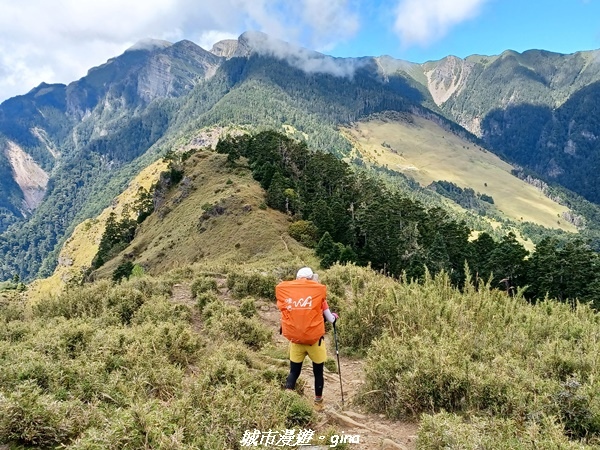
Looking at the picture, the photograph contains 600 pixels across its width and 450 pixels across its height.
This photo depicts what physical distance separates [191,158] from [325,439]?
3156 inches

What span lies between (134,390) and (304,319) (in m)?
3.18

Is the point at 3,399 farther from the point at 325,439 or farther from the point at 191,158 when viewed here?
the point at 191,158

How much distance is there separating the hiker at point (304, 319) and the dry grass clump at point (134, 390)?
0.77 metres

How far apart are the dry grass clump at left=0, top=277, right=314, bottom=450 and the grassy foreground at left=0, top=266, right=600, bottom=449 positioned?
2 centimetres

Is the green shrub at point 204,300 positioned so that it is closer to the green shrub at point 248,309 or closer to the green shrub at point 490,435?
the green shrub at point 248,309

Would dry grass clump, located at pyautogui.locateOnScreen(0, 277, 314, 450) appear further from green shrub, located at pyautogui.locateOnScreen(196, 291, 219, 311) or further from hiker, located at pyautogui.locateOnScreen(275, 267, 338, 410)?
green shrub, located at pyautogui.locateOnScreen(196, 291, 219, 311)

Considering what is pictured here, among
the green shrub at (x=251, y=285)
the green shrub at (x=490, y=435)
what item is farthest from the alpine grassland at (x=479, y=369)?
the green shrub at (x=251, y=285)

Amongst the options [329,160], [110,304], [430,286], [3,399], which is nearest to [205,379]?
[3,399]

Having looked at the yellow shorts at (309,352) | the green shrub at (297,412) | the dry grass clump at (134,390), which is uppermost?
the yellow shorts at (309,352)

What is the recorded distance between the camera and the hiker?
8078 millimetres

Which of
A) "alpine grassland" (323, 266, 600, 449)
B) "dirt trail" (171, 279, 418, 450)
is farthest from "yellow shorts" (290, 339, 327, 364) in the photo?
"alpine grassland" (323, 266, 600, 449)

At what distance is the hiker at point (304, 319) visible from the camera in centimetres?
808

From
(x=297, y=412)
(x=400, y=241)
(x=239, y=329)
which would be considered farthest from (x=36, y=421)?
(x=400, y=241)

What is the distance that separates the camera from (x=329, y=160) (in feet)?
230
